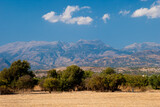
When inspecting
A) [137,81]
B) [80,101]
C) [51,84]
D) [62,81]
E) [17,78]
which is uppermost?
[17,78]

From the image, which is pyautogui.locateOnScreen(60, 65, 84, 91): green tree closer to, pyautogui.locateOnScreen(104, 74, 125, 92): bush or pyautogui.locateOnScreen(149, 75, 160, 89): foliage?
pyautogui.locateOnScreen(104, 74, 125, 92): bush

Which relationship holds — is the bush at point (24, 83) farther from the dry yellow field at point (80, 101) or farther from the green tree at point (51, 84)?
the dry yellow field at point (80, 101)

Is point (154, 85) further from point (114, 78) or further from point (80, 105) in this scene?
point (80, 105)

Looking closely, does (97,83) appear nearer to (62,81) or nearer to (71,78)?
(71,78)

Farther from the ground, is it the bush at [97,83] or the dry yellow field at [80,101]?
the bush at [97,83]

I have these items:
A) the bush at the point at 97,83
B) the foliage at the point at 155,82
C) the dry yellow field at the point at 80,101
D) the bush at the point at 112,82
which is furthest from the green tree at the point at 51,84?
the foliage at the point at 155,82

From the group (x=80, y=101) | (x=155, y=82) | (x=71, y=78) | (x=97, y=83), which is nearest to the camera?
(x=80, y=101)

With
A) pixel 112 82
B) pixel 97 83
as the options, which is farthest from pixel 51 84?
pixel 112 82

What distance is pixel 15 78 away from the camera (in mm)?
52312

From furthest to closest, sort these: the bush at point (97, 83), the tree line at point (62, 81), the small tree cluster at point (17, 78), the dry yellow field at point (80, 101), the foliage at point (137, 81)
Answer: the foliage at point (137, 81), the bush at point (97, 83), the tree line at point (62, 81), the small tree cluster at point (17, 78), the dry yellow field at point (80, 101)

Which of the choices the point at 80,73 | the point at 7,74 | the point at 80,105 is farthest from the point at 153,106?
the point at 7,74

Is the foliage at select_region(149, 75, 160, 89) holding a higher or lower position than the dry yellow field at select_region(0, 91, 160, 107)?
higher

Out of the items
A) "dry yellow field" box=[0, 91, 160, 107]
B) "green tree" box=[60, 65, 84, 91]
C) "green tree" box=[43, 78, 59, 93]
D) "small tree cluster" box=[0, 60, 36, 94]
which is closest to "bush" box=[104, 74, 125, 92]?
"green tree" box=[60, 65, 84, 91]

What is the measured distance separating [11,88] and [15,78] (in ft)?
9.39
